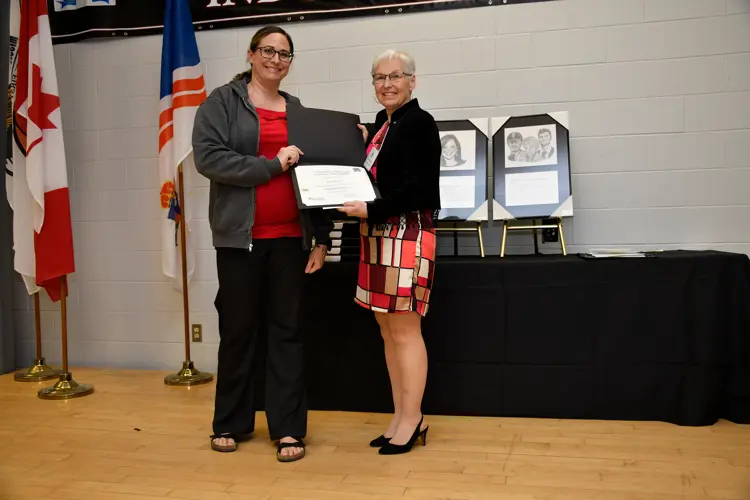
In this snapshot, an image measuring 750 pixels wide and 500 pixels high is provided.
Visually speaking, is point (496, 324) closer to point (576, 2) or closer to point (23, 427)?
point (576, 2)

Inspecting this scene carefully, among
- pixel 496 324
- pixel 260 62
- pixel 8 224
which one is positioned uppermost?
pixel 260 62

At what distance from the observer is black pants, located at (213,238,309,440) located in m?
2.57

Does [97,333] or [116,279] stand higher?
[116,279]

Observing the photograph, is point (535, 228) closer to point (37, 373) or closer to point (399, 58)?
point (399, 58)

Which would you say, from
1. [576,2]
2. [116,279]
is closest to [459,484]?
[576,2]

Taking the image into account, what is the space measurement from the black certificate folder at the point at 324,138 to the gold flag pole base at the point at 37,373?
98.0 inches

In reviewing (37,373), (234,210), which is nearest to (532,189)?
(234,210)

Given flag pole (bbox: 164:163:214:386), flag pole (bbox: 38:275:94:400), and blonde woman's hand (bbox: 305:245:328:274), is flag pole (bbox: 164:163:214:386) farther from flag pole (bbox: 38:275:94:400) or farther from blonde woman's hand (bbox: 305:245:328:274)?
blonde woman's hand (bbox: 305:245:328:274)

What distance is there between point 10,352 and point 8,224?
2.61ft

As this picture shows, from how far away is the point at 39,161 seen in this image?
374cm

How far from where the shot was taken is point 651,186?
3.47m

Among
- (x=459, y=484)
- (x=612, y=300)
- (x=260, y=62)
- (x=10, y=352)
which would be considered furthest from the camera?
(x=10, y=352)

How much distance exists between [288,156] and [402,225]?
485mm

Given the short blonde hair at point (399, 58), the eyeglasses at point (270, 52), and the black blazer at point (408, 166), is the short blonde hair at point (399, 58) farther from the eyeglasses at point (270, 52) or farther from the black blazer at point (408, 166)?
the eyeglasses at point (270, 52)
